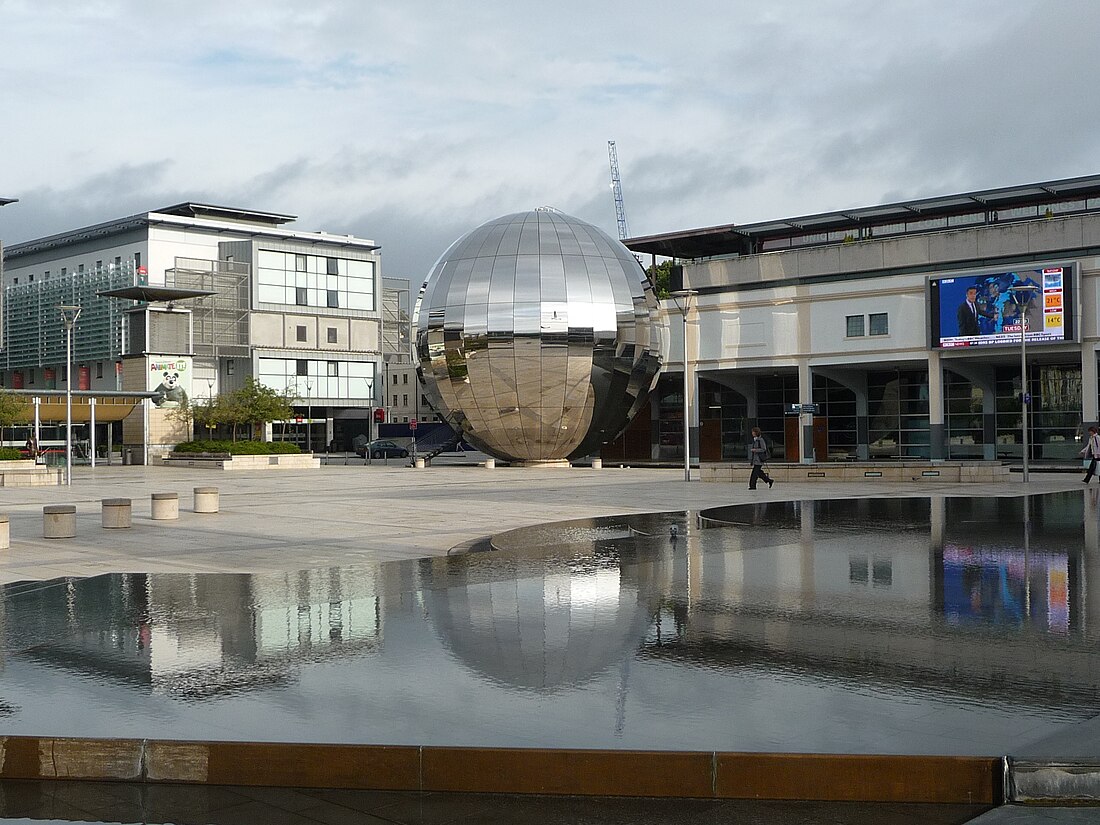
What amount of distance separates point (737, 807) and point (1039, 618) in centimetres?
558

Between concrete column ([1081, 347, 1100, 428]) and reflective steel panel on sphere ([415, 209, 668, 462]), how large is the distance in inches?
770

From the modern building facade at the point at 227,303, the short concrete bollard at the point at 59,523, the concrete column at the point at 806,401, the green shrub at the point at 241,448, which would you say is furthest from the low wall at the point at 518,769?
the modern building facade at the point at 227,303

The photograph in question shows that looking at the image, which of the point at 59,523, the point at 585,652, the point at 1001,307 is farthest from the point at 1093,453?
the point at 585,652

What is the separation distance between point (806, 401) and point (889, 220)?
13.3 m

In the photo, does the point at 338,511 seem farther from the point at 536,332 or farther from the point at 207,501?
the point at 536,332

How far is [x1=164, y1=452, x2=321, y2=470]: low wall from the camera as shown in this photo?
5547 cm

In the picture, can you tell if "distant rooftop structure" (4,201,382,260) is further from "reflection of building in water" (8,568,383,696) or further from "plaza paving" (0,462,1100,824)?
"reflection of building in water" (8,568,383,696)

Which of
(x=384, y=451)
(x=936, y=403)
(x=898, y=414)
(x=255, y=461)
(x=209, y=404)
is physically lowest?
(x=255, y=461)

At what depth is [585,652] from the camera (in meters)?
8.73

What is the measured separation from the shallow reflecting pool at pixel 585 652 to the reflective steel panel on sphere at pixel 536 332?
25933 millimetres

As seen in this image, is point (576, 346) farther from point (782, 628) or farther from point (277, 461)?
point (782, 628)

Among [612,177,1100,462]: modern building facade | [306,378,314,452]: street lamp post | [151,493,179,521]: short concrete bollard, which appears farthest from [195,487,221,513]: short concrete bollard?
[306,378,314,452]: street lamp post

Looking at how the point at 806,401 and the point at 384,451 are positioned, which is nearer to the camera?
the point at 806,401

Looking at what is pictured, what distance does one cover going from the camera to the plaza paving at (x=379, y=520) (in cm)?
569
